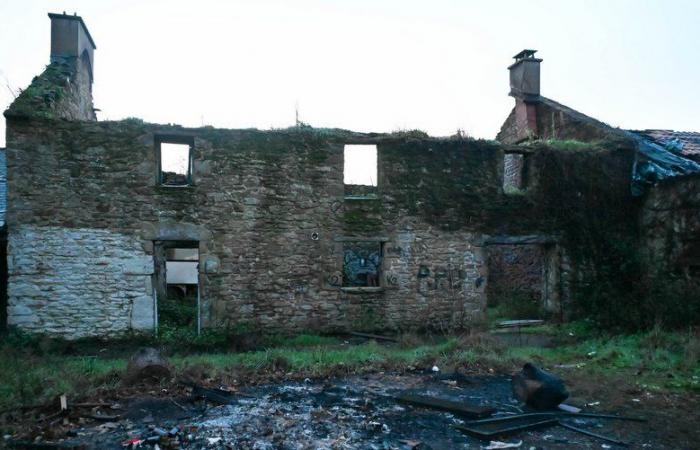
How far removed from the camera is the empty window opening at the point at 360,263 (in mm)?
15445

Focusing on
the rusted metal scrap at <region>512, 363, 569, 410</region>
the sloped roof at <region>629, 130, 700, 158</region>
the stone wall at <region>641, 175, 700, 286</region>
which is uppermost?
the sloped roof at <region>629, 130, 700, 158</region>

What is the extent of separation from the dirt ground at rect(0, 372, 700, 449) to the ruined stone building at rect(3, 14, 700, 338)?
3.64 metres

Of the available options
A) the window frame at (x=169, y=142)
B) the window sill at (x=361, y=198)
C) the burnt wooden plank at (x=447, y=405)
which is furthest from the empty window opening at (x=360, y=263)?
the burnt wooden plank at (x=447, y=405)

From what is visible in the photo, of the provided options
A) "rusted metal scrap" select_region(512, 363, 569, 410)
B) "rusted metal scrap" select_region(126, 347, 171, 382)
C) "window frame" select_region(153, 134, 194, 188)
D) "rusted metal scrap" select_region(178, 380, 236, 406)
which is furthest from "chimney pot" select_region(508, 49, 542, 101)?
"rusted metal scrap" select_region(126, 347, 171, 382)

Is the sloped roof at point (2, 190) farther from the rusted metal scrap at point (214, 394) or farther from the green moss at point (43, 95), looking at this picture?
the rusted metal scrap at point (214, 394)

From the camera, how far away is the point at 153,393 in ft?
21.7

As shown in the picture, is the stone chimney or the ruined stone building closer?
the ruined stone building

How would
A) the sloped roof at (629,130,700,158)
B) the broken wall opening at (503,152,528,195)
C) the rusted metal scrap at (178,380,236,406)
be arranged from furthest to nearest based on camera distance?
the broken wall opening at (503,152,528,195) → the sloped roof at (629,130,700,158) → the rusted metal scrap at (178,380,236,406)

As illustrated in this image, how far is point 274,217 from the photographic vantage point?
1063 centimetres

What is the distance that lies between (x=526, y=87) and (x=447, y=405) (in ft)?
37.5

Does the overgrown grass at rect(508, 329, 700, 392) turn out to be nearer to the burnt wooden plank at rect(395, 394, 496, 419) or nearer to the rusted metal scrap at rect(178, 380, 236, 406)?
the burnt wooden plank at rect(395, 394, 496, 419)

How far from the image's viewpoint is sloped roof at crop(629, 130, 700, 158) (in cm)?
1198

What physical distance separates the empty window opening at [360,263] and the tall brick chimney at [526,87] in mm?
5743

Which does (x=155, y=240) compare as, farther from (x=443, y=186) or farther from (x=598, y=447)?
(x=598, y=447)
